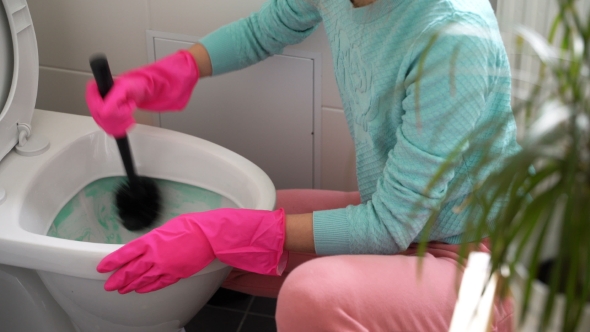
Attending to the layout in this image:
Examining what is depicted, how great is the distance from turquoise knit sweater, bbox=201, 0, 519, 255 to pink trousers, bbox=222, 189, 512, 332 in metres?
0.05

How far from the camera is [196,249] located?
839 mm

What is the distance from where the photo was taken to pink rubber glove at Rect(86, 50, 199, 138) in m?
0.93

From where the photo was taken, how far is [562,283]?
48 centimetres

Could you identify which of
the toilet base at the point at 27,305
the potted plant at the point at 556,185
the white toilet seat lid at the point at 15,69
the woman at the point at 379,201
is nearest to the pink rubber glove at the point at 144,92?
the woman at the point at 379,201

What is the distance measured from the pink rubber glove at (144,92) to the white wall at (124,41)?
0.17 meters

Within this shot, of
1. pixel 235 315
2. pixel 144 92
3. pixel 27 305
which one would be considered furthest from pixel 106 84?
pixel 235 315

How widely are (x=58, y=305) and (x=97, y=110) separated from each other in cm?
36

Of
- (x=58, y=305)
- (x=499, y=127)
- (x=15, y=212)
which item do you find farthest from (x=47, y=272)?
(x=499, y=127)

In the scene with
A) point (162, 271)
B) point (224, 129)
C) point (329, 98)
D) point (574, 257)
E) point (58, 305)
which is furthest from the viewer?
point (224, 129)

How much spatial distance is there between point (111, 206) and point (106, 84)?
0.27 meters

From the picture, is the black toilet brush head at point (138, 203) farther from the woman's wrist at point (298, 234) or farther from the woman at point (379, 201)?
the woman's wrist at point (298, 234)

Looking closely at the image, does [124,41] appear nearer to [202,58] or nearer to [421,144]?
[202,58]

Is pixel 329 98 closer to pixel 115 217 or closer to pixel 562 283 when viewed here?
pixel 115 217

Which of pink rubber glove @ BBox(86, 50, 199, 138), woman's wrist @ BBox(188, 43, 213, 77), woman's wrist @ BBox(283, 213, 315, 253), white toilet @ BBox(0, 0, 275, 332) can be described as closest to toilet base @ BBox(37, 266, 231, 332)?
white toilet @ BBox(0, 0, 275, 332)
